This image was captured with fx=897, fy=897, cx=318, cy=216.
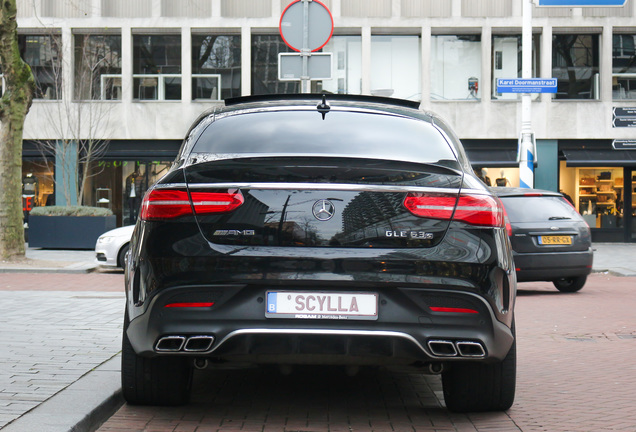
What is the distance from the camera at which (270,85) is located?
28.2 metres

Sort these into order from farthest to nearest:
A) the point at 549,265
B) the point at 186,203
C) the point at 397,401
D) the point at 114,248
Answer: the point at 114,248 → the point at 549,265 → the point at 397,401 → the point at 186,203

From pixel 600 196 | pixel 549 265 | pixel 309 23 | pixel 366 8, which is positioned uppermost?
pixel 366 8

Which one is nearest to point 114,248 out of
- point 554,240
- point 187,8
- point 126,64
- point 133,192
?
point 554,240

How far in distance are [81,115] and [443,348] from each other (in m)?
25.0

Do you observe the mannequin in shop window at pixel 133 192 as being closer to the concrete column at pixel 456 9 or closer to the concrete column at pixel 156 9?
the concrete column at pixel 156 9

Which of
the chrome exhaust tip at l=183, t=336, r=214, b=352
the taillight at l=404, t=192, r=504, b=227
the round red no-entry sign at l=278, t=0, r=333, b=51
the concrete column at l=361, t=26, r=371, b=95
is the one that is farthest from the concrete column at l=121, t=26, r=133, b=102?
the taillight at l=404, t=192, r=504, b=227

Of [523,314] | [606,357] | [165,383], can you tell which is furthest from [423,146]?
[523,314]

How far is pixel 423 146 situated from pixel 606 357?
319 cm

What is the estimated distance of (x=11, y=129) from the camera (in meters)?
16.6

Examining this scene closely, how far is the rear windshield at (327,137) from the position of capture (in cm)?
445

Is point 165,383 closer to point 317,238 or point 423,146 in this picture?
point 317,238

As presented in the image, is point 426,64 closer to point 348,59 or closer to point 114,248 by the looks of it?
point 348,59

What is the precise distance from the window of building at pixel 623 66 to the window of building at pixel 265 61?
989cm

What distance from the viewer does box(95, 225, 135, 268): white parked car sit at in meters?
15.6
